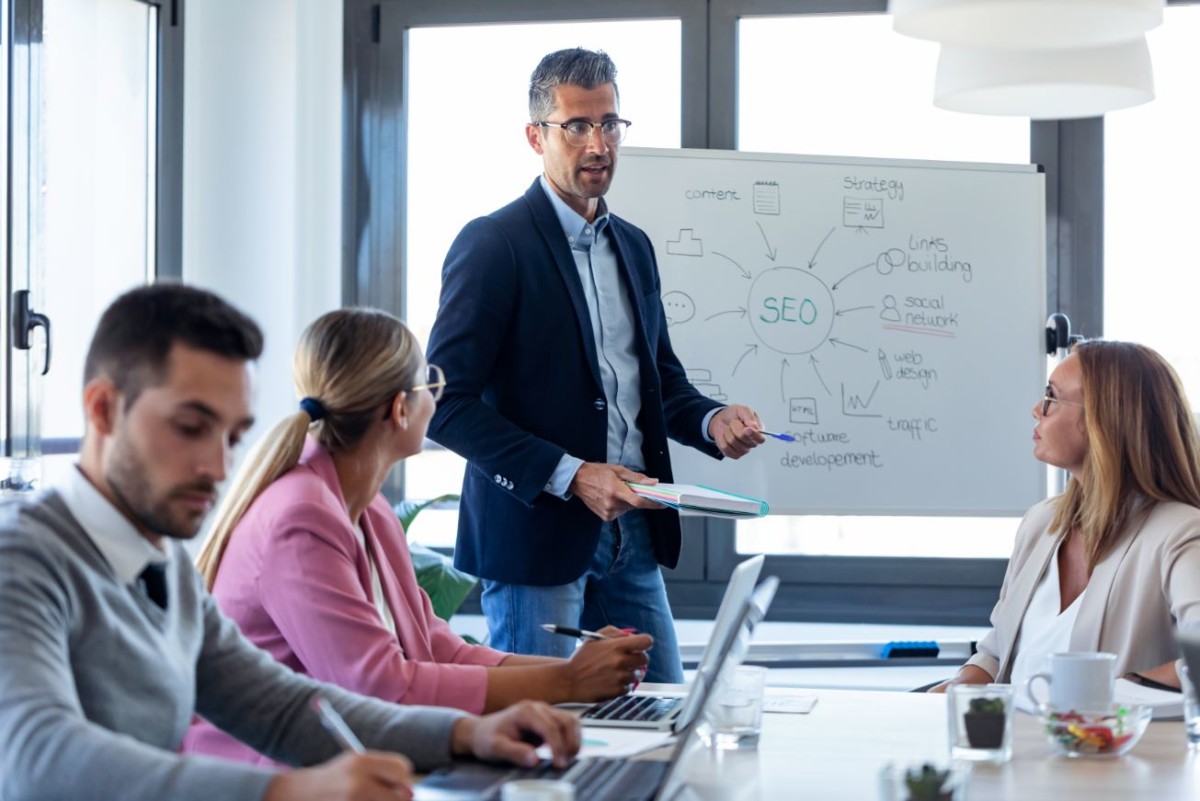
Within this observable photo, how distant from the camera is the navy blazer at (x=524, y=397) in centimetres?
239

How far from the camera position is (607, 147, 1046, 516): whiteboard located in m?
3.57

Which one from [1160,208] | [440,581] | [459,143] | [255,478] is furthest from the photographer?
[459,143]

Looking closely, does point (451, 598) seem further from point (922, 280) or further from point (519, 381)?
point (922, 280)

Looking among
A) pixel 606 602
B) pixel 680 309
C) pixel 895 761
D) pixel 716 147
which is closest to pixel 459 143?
pixel 716 147

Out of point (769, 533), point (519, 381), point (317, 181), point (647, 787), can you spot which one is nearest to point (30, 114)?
point (317, 181)

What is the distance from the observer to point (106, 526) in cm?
131

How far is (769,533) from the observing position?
3.94 meters

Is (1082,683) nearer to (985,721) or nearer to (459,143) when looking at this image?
(985,721)

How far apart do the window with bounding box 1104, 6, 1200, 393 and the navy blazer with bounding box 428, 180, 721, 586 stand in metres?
1.84

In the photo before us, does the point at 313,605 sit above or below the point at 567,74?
below

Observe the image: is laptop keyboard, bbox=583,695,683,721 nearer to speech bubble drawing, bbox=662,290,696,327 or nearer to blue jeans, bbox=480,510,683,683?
blue jeans, bbox=480,510,683,683

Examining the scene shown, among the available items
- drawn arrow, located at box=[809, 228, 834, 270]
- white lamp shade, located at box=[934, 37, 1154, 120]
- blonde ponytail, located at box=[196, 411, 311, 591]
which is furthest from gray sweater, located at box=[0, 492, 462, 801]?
drawn arrow, located at box=[809, 228, 834, 270]

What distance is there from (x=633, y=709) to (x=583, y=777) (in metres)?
0.36

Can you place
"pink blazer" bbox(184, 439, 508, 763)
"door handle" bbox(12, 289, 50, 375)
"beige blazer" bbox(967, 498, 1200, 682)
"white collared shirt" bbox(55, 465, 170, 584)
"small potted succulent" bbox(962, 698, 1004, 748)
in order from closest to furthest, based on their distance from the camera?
"white collared shirt" bbox(55, 465, 170, 584) < "small potted succulent" bbox(962, 698, 1004, 748) < "pink blazer" bbox(184, 439, 508, 763) < "beige blazer" bbox(967, 498, 1200, 682) < "door handle" bbox(12, 289, 50, 375)
